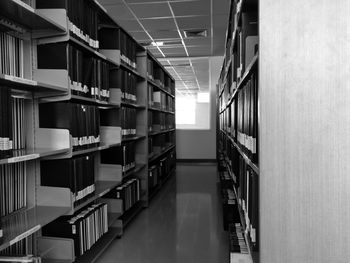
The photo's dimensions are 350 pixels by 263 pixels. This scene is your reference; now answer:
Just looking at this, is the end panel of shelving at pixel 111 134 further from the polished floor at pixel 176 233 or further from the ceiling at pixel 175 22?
the ceiling at pixel 175 22

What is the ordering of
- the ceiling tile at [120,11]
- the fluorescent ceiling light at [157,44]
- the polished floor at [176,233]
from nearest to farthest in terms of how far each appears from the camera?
1. the polished floor at [176,233]
2. the ceiling tile at [120,11]
3. the fluorescent ceiling light at [157,44]

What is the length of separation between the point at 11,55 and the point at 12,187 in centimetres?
82

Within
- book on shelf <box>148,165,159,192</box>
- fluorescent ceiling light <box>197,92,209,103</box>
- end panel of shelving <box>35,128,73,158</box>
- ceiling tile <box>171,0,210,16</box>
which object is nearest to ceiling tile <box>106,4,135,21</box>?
ceiling tile <box>171,0,210,16</box>

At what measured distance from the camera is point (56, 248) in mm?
2072

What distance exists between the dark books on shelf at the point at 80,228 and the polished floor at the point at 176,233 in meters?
0.26

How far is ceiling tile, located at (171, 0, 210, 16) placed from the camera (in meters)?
4.51

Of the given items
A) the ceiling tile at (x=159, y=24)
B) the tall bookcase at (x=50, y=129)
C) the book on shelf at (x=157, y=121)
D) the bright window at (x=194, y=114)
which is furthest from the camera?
the bright window at (x=194, y=114)

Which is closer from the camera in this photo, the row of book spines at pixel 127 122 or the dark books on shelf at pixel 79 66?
the dark books on shelf at pixel 79 66

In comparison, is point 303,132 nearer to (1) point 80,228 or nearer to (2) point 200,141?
(1) point 80,228

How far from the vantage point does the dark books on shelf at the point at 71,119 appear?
2.07 metres

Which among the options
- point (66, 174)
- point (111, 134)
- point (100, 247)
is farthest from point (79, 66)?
point (100, 247)

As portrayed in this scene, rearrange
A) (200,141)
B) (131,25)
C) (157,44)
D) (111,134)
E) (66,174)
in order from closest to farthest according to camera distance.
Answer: (66,174)
(111,134)
(131,25)
(157,44)
(200,141)

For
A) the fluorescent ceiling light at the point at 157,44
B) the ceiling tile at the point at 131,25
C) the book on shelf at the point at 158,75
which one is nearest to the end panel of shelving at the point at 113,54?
the book on shelf at the point at 158,75

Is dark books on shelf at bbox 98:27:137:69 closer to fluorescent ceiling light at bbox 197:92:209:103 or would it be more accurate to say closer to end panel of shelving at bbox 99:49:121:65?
end panel of shelving at bbox 99:49:121:65
